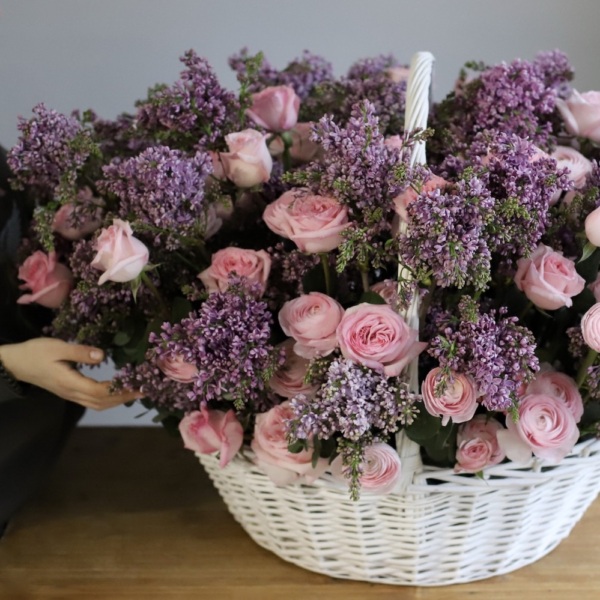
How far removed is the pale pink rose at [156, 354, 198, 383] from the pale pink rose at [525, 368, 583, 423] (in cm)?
30

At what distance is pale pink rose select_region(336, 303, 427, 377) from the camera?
0.63 metres

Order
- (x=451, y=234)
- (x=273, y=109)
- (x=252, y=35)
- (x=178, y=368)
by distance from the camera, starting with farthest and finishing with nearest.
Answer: (x=252, y=35)
(x=273, y=109)
(x=178, y=368)
(x=451, y=234)

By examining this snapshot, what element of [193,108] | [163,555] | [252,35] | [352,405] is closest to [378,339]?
[352,405]

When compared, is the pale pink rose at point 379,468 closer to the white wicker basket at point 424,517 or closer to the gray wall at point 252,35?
the white wicker basket at point 424,517

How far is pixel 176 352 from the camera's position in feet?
2.19

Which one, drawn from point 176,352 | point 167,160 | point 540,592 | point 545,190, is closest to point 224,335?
point 176,352

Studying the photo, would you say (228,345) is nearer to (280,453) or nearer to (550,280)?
(280,453)

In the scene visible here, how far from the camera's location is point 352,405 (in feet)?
2.01

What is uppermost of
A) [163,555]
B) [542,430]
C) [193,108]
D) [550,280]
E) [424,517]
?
[193,108]

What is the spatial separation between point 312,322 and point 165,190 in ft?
0.55

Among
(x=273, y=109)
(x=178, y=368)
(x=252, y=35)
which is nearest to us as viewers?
(x=178, y=368)

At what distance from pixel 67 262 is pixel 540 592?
0.60 meters

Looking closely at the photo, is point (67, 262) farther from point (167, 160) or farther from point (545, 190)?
point (545, 190)

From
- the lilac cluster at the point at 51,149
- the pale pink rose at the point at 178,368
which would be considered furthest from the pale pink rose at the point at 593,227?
the lilac cluster at the point at 51,149
